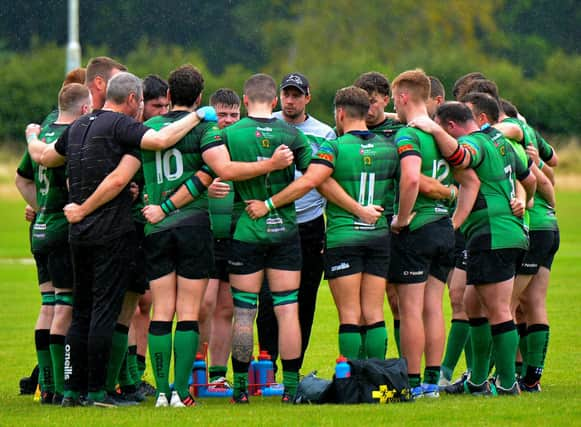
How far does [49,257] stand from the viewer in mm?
9375

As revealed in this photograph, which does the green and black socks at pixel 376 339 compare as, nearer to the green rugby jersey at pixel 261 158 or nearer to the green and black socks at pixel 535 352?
the green rugby jersey at pixel 261 158

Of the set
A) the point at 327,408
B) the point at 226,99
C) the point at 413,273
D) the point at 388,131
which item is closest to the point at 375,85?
the point at 388,131

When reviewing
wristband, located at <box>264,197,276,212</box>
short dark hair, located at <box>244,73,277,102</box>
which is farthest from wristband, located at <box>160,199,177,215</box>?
short dark hair, located at <box>244,73,277,102</box>

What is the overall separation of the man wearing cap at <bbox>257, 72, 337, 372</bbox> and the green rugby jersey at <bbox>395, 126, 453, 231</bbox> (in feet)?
3.73

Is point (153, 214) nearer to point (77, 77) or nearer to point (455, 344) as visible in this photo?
point (77, 77)

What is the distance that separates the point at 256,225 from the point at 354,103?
3.86ft

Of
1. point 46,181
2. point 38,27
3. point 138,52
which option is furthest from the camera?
point 38,27

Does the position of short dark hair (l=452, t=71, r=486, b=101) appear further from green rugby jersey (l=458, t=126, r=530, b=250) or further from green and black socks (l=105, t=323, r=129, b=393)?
green and black socks (l=105, t=323, r=129, b=393)

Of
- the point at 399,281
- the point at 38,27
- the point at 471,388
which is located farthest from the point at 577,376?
the point at 38,27

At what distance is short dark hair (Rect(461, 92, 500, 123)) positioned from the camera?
9680 millimetres

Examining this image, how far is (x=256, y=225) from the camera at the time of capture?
9.10 metres

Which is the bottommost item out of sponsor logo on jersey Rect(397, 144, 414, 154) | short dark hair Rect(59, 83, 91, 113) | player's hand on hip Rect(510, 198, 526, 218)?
player's hand on hip Rect(510, 198, 526, 218)

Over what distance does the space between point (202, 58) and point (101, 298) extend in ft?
176

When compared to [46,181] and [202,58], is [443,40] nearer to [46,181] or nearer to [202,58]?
[202,58]
